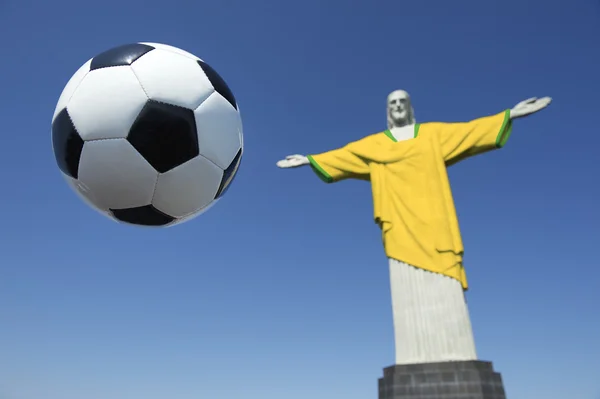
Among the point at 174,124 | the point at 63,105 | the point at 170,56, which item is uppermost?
the point at 170,56

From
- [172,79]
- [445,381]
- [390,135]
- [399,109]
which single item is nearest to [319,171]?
[390,135]

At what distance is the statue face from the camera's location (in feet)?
23.9

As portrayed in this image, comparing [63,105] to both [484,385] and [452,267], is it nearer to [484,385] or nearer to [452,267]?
[452,267]

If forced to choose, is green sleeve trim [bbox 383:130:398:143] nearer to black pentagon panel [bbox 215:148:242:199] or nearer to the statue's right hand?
the statue's right hand

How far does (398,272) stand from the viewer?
6145 millimetres

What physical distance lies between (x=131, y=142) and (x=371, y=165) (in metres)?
4.10

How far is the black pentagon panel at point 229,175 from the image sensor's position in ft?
17.1

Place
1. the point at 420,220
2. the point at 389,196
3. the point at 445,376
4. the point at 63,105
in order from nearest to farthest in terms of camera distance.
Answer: the point at 63,105
the point at 445,376
the point at 420,220
the point at 389,196

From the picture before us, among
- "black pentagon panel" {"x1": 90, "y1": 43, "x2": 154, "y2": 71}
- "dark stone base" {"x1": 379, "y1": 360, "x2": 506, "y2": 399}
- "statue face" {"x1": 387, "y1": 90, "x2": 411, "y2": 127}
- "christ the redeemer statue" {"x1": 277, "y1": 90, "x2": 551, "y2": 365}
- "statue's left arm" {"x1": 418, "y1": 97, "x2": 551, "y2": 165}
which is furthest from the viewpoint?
"statue face" {"x1": 387, "y1": 90, "x2": 411, "y2": 127}

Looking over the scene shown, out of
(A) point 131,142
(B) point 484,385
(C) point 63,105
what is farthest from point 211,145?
(B) point 484,385

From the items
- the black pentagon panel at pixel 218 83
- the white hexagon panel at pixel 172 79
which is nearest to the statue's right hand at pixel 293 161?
the black pentagon panel at pixel 218 83

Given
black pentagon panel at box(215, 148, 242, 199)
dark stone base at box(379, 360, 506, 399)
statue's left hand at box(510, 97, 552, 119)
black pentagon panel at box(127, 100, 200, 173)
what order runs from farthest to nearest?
statue's left hand at box(510, 97, 552, 119) → black pentagon panel at box(215, 148, 242, 199) → dark stone base at box(379, 360, 506, 399) → black pentagon panel at box(127, 100, 200, 173)

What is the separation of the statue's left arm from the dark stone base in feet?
10.5

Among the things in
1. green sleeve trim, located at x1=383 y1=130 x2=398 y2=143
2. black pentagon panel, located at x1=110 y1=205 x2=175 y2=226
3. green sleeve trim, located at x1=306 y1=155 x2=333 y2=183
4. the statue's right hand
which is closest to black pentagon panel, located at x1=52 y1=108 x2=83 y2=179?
black pentagon panel, located at x1=110 y1=205 x2=175 y2=226
